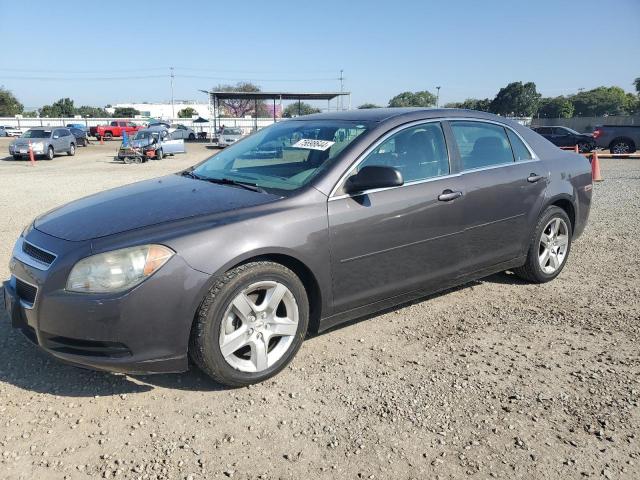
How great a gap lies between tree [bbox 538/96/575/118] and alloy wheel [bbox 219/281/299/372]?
94032 mm

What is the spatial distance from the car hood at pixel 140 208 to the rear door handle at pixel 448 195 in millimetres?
1306

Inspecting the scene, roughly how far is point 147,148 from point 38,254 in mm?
21174

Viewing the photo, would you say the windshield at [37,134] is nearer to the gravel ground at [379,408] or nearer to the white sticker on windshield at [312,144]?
the gravel ground at [379,408]

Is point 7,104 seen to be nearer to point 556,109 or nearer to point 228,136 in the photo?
point 228,136

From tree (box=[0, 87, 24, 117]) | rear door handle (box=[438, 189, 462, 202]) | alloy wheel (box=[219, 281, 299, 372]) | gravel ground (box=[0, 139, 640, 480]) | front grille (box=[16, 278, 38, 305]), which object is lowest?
gravel ground (box=[0, 139, 640, 480])

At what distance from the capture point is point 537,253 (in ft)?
15.5

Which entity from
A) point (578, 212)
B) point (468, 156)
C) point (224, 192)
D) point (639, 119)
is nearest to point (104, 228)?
point (224, 192)

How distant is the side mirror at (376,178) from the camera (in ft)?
10.7

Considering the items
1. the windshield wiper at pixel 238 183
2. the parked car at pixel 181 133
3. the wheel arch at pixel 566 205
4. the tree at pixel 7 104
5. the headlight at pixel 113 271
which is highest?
the tree at pixel 7 104

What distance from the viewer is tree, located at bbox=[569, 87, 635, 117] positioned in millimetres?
89906

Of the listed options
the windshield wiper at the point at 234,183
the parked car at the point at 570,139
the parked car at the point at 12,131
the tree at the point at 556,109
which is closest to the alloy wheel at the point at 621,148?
the parked car at the point at 570,139

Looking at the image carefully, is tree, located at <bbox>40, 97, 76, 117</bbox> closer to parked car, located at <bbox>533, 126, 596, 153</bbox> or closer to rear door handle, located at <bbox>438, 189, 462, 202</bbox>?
parked car, located at <bbox>533, 126, 596, 153</bbox>

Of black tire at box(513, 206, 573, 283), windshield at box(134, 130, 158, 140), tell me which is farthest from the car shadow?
windshield at box(134, 130, 158, 140)

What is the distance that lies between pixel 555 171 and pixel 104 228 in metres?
3.93
